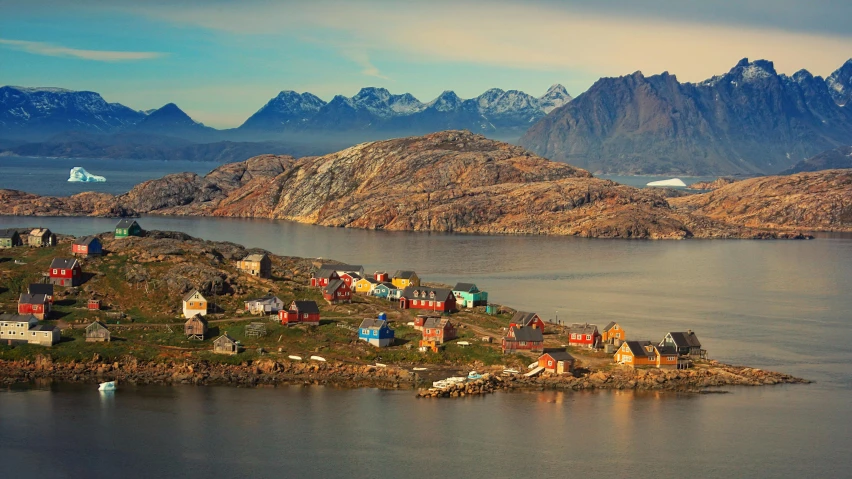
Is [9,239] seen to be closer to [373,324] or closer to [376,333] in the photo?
[373,324]

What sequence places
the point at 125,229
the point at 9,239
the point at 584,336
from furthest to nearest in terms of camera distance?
the point at 125,229 → the point at 9,239 → the point at 584,336

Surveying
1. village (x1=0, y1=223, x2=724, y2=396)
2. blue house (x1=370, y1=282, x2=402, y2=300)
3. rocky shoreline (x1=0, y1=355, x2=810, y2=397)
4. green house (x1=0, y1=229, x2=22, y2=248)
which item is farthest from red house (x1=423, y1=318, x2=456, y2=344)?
green house (x1=0, y1=229, x2=22, y2=248)

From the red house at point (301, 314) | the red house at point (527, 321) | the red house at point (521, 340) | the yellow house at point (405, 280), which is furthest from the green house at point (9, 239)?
the red house at point (521, 340)

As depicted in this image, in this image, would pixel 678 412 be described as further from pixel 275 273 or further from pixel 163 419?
pixel 275 273

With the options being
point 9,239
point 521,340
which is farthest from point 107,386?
point 9,239

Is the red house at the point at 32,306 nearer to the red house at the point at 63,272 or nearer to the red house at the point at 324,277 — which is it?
the red house at the point at 63,272

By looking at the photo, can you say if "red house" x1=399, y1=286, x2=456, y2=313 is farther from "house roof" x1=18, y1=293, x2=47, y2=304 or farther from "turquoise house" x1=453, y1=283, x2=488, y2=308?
"house roof" x1=18, y1=293, x2=47, y2=304
